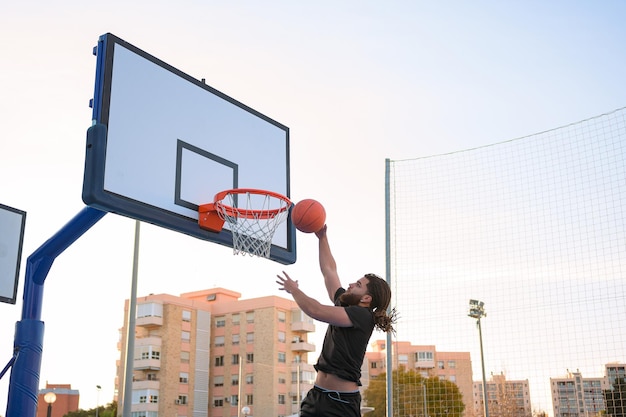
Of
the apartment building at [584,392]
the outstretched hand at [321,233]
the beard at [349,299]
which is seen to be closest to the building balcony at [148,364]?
the apartment building at [584,392]

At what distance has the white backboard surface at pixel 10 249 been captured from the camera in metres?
9.17

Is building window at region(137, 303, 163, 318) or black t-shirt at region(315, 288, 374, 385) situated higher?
building window at region(137, 303, 163, 318)

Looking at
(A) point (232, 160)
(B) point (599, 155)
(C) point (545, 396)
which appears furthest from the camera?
(C) point (545, 396)

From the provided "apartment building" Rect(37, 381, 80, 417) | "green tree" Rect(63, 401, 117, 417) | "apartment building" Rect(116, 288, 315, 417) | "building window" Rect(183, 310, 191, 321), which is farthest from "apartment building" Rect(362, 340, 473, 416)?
"apartment building" Rect(37, 381, 80, 417)

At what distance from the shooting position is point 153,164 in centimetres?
627

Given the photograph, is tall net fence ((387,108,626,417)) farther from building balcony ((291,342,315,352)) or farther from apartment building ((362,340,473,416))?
building balcony ((291,342,315,352))

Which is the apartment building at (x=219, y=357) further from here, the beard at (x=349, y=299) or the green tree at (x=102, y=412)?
the beard at (x=349, y=299)

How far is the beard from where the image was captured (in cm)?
482

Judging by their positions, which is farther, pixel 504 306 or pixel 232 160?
pixel 504 306

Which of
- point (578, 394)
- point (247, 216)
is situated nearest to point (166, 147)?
point (247, 216)

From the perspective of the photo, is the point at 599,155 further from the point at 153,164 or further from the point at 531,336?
the point at 153,164

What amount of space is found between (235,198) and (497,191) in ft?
27.4

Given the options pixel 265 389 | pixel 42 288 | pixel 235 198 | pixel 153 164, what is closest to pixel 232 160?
pixel 235 198

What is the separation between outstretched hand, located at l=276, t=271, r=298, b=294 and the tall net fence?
9.35 meters
